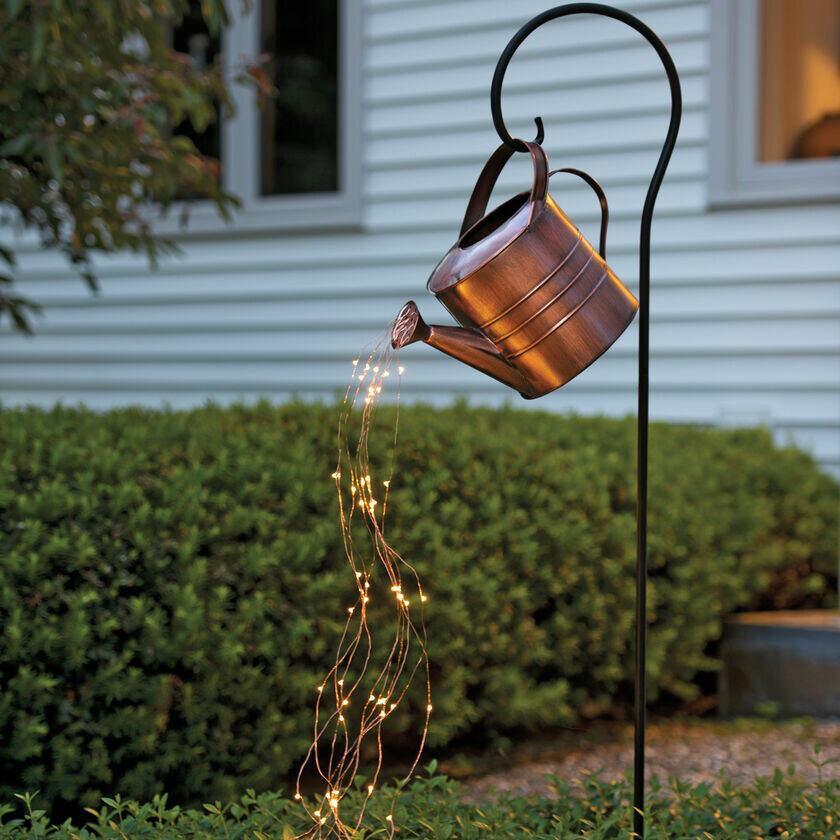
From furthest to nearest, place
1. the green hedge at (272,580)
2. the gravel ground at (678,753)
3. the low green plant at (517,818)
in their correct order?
the gravel ground at (678,753) → the green hedge at (272,580) → the low green plant at (517,818)

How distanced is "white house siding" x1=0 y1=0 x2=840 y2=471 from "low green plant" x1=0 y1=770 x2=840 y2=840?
9.52 ft

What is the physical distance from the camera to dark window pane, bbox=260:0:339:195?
6.10m

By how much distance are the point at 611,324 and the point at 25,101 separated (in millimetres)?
2243

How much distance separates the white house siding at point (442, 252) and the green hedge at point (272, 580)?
1.16 metres

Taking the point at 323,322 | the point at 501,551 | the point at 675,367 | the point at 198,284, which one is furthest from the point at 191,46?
the point at 501,551

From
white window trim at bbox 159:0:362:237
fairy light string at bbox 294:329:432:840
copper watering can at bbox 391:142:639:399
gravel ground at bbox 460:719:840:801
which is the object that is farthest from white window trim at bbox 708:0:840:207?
copper watering can at bbox 391:142:639:399

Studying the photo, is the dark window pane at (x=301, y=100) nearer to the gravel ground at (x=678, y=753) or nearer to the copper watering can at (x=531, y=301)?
the gravel ground at (x=678, y=753)

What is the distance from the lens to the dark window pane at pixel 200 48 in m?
6.35

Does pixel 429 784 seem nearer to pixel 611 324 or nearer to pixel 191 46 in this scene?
pixel 611 324

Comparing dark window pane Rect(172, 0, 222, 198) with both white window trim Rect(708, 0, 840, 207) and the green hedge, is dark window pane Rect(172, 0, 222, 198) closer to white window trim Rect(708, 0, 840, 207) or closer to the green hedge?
white window trim Rect(708, 0, 840, 207)

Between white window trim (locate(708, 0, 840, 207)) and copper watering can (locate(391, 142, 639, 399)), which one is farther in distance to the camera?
white window trim (locate(708, 0, 840, 207))

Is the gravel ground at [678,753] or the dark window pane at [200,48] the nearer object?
the gravel ground at [678,753]

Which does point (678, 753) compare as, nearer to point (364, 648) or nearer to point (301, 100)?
point (364, 648)

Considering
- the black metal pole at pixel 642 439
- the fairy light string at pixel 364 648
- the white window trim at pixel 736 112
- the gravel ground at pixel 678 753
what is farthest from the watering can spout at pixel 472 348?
the white window trim at pixel 736 112
